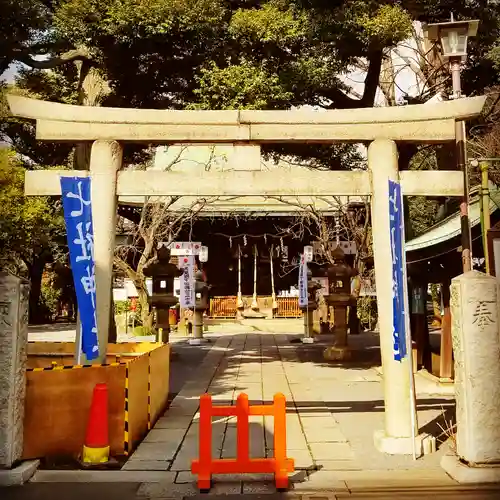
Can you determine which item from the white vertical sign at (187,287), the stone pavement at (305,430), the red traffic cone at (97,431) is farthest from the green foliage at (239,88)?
the white vertical sign at (187,287)

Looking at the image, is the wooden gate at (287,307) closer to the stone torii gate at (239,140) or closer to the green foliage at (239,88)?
the green foliage at (239,88)

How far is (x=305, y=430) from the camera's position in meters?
7.41

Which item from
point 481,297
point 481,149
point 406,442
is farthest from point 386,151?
point 481,149

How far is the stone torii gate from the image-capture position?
21.9 feet

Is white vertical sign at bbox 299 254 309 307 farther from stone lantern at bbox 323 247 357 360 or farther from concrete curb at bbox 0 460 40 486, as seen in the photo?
concrete curb at bbox 0 460 40 486

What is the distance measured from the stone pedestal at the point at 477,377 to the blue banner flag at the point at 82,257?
398 cm

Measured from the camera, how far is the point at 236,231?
3030 cm

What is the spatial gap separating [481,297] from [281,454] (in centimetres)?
251

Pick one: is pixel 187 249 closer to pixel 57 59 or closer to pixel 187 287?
pixel 187 287

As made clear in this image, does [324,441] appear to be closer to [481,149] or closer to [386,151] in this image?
[386,151]

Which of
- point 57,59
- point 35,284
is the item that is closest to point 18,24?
point 57,59

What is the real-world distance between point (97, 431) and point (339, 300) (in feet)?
36.1

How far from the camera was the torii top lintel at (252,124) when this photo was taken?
675 cm

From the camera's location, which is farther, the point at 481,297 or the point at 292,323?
the point at 292,323
